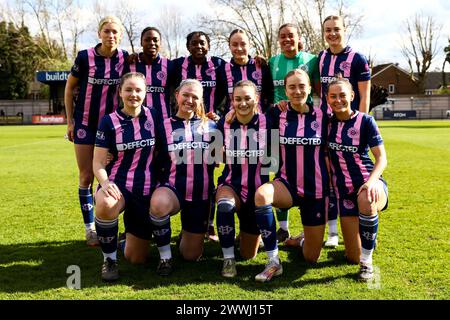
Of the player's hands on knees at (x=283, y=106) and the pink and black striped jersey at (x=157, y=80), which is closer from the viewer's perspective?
the player's hands on knees at (x=283, y=106)

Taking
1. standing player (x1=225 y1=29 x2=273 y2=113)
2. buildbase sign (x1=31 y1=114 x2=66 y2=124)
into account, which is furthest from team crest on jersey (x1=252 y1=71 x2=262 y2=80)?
buildbase sign (x1=31 y1=114 x2=66 y2=124)

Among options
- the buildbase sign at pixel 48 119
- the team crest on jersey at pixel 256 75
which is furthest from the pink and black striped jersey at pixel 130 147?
the buildbase sign at pixel 48 119

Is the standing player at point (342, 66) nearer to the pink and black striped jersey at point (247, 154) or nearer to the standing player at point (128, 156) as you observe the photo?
the pink and black striped jersey at point (247, 154)

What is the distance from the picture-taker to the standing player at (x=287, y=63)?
14.9 ft

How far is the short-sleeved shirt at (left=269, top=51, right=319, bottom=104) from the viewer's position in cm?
464

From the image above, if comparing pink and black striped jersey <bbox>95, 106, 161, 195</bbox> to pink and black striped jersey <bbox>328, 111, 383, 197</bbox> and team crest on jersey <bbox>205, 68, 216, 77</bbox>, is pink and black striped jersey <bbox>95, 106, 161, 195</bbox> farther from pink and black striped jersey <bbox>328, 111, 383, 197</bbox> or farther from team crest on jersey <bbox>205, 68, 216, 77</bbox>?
pink and black striped jersey <bbox>328, 111, 383, 197</bbox>

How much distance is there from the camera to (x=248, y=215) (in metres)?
4.02

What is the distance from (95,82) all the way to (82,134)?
21.0 inches

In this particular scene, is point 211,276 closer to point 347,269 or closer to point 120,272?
point 120,272

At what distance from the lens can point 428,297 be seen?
10.1ft

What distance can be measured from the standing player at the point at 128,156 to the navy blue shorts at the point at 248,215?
67 centimetres

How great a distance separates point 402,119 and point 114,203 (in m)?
43.1

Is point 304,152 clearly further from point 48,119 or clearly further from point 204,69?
point 48,119

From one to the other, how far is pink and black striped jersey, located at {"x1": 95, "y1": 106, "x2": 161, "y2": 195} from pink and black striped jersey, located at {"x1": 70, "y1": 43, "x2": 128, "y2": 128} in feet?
2.59
